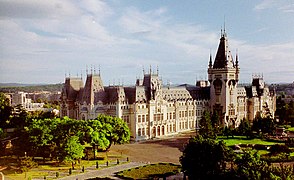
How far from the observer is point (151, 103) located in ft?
149

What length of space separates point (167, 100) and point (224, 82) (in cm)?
1066

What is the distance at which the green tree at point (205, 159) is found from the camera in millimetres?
21914

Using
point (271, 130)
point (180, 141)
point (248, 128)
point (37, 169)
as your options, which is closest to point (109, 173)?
point (37, 169)

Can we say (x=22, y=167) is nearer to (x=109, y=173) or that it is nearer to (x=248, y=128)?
(x=109, y=173)

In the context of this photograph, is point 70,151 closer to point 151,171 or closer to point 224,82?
point 151,171

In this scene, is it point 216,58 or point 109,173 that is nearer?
point 109,173

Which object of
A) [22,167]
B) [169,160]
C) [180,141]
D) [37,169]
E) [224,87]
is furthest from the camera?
[224,87]

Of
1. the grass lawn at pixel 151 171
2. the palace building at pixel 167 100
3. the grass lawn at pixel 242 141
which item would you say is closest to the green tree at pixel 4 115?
the palace building at pixel 167 100

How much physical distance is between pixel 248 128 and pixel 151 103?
1259 centimetres

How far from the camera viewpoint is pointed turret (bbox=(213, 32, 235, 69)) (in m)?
54.2

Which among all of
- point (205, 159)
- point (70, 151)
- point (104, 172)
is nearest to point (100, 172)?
point (104, 172)

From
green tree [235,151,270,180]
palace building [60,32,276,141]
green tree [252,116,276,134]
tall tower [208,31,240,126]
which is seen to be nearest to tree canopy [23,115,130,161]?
palace building [60,32,276,141]

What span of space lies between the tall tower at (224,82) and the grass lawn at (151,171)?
27.6 meters

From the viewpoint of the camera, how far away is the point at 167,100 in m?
49.6
